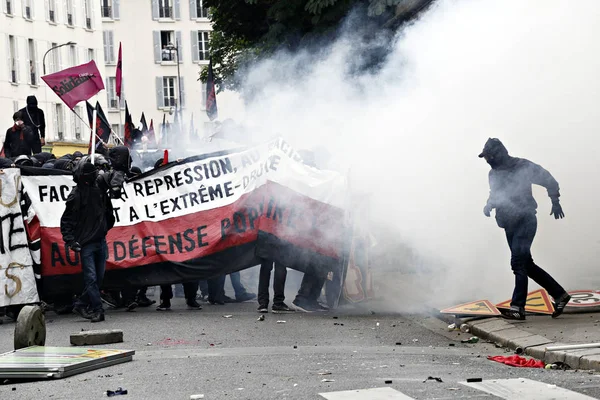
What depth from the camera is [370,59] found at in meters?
16.5

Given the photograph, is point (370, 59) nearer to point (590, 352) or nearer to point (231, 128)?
point (231, 128)

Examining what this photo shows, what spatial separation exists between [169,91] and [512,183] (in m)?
58.8

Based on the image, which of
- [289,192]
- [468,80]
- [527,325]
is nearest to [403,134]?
[468,80]

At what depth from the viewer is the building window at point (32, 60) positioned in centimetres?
5094

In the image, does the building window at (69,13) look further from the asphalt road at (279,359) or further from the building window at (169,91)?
the asphalt road at (279,359)

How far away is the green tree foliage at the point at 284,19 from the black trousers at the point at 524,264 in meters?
5.48

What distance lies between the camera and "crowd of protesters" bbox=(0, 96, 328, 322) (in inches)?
500

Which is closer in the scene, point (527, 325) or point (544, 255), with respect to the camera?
point (527, 325)

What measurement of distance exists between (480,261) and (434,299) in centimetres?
83

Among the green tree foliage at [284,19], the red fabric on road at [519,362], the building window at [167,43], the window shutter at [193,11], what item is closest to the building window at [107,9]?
the building window at [167,43]

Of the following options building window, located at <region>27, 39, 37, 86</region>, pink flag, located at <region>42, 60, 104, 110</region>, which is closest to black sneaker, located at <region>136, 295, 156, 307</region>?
pink flag, located at <region>42, 60, 104, 110</region>

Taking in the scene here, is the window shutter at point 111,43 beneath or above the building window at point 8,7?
above

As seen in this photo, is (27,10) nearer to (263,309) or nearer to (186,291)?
(186,291)

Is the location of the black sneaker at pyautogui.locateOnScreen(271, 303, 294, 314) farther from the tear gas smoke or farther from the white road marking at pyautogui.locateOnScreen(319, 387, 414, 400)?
the white road marking at pyautogui.locateOnScreen(319, 387, 414, 400)
